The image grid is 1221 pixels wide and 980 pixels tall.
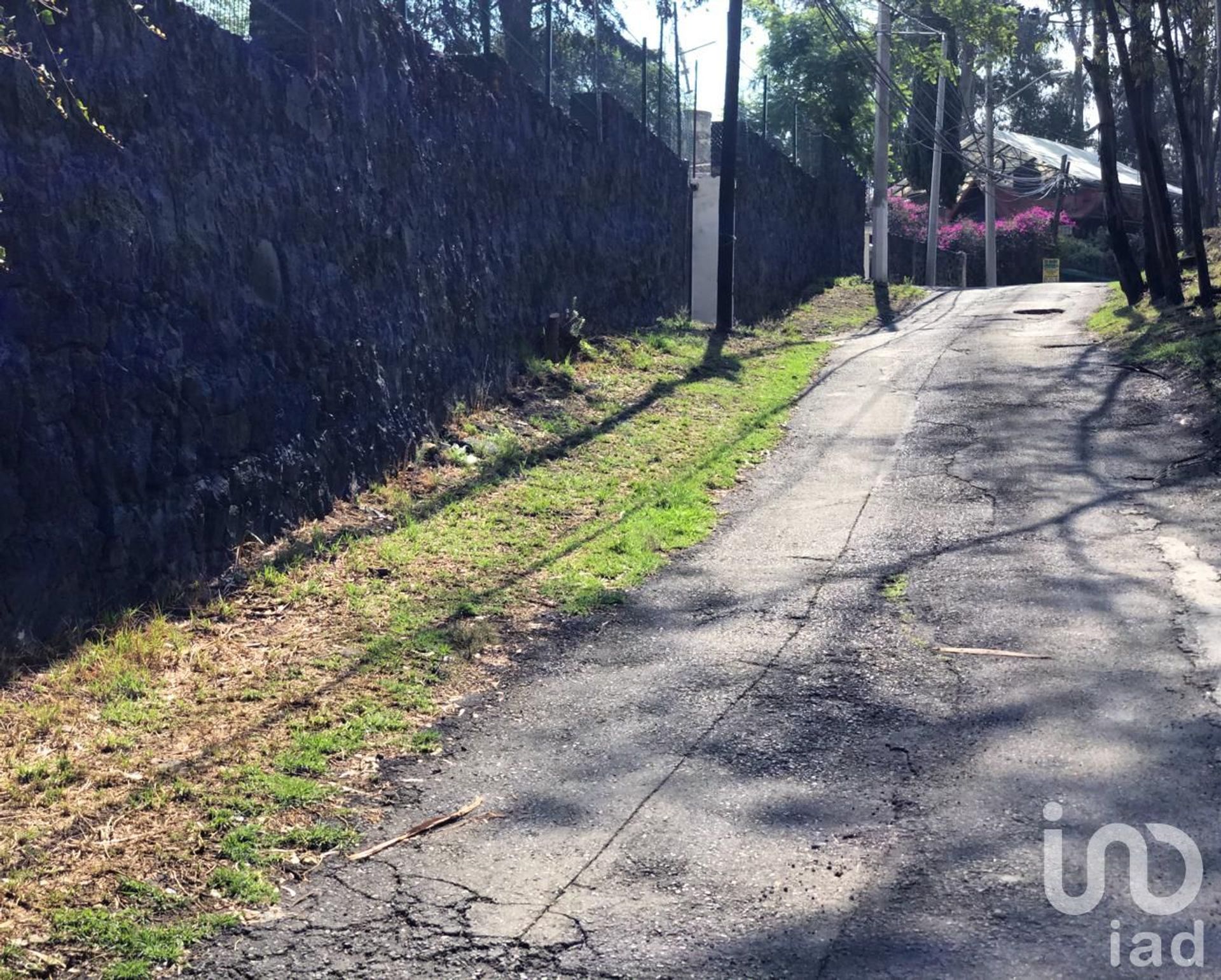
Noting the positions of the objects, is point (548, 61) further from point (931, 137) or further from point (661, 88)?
point (931, 137)

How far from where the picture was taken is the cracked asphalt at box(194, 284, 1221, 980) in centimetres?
389

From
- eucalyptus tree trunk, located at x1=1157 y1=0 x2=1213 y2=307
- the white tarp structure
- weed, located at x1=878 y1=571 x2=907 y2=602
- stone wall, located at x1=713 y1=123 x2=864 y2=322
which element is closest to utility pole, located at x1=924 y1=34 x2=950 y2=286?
stone wall, located at x1=713 y1=123 x2=864 y2=322

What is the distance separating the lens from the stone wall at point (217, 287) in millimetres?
6488

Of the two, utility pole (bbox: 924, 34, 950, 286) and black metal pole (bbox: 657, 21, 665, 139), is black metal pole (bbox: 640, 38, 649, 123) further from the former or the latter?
utility pole (bbox: 924, 34, 950, 286)

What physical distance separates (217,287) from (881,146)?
1017 inches

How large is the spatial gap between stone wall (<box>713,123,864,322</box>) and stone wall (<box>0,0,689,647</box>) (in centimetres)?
1170

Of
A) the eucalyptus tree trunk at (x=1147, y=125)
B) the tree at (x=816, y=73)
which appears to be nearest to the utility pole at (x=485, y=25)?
the eucalyptus tree trunk at (x=1147, y=125)

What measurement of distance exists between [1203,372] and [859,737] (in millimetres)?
10113

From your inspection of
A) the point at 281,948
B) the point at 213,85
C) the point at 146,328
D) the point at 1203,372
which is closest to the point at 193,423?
the point at 146,328

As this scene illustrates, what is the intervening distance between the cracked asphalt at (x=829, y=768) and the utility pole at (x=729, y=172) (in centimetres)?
1085

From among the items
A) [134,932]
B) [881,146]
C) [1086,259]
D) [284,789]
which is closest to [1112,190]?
[881,146]

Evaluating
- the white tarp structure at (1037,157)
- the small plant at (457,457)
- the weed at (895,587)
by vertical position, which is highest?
the white tarp structure at (1037,157)

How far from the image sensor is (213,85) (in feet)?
26.9

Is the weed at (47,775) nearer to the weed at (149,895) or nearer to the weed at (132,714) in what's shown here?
the weed at (132,714)
